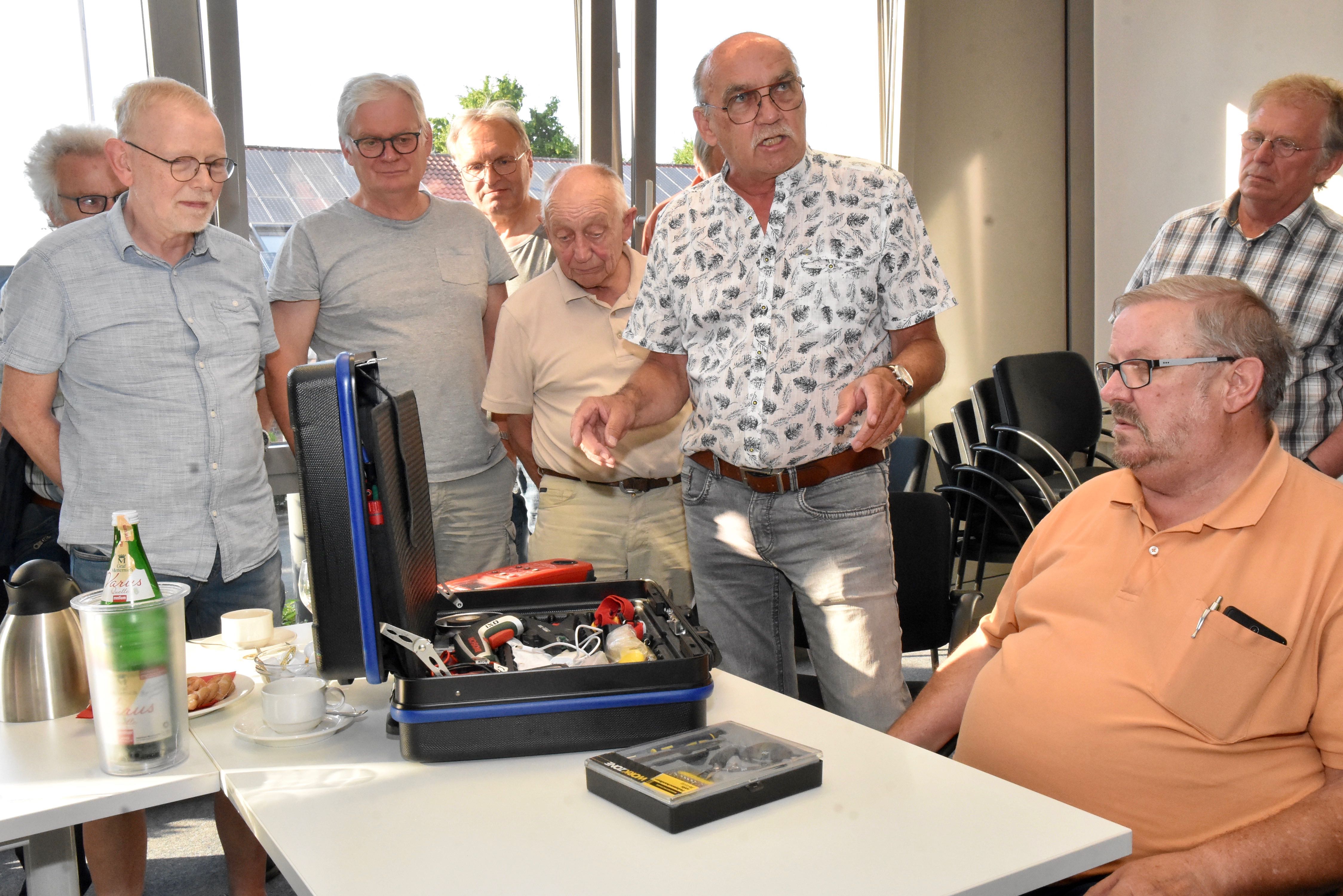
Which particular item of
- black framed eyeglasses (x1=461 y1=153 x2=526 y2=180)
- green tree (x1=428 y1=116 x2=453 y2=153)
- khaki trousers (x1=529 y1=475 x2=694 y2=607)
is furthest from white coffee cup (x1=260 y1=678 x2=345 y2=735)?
green tree (x1=428 y1=116 x2=453 y2=153)

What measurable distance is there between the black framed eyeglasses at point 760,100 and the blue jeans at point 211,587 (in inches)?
52.7

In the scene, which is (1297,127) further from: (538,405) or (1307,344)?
(538,405)

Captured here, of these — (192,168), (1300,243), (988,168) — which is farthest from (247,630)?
(988,168)

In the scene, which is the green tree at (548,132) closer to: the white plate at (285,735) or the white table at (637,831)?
the white plate at (285,735)

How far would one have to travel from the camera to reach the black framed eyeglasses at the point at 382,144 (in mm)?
2689

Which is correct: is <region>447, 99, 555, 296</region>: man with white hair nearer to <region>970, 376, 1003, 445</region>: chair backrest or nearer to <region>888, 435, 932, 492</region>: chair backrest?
<region>888, 435, 932, 492</region>: chair backrest

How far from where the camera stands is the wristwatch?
2039 mm

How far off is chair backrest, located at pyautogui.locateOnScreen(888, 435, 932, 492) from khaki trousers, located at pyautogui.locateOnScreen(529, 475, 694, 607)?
1.33 metres

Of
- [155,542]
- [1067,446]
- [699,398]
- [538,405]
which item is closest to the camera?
[155,542]

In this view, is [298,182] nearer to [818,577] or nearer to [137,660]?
[818,577]

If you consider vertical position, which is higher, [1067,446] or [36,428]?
[36,428]

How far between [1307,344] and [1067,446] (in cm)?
167

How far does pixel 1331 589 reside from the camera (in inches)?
53.4

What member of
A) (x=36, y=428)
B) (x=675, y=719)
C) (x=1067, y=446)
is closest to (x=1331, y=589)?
(x=675, y=719)
